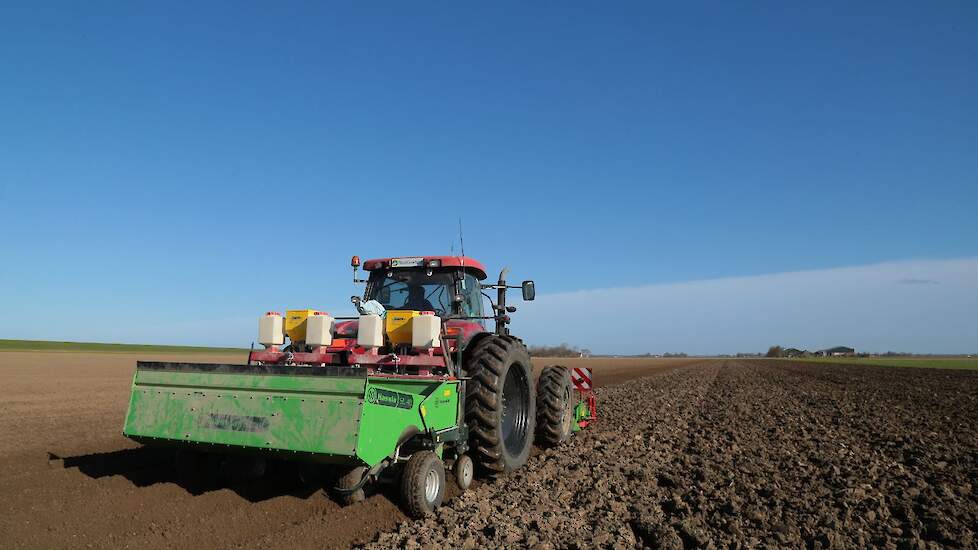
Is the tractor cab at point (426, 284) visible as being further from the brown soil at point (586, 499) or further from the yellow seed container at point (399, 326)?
the brown soil at point (586, 499)

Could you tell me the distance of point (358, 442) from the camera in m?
4.27

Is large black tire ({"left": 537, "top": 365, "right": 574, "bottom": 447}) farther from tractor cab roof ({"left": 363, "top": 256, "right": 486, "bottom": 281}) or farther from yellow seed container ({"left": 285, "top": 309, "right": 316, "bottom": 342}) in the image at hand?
yellow seed container ({"left": 285, "top": 309, "right": 316, "bottom": 342})

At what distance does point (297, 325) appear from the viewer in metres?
6.23

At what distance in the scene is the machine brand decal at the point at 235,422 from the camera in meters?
4.66

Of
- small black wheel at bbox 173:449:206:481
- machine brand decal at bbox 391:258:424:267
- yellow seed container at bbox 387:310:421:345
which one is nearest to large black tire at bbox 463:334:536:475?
yellow seed container at bbox 387:310:421:345

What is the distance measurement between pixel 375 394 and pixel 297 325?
206 cm

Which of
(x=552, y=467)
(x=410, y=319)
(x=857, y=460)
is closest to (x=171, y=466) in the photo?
(x=410, y=319)

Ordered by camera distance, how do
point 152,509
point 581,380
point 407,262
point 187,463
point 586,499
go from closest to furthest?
point 152,509 → point 586,499 → point 187,463 → point 407,262 → point 581,380

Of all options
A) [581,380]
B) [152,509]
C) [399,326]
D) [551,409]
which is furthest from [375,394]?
[581,380]

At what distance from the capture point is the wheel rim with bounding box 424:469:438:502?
487cm

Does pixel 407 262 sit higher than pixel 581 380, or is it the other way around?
pixel 407 262

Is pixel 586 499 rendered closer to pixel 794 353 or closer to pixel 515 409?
pixel 515 409

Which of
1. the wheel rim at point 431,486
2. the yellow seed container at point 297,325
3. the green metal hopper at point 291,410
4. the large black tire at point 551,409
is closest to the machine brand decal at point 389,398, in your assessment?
the green metal hopper at point 291,410

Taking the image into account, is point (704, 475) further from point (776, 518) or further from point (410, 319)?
point (410, 319)
